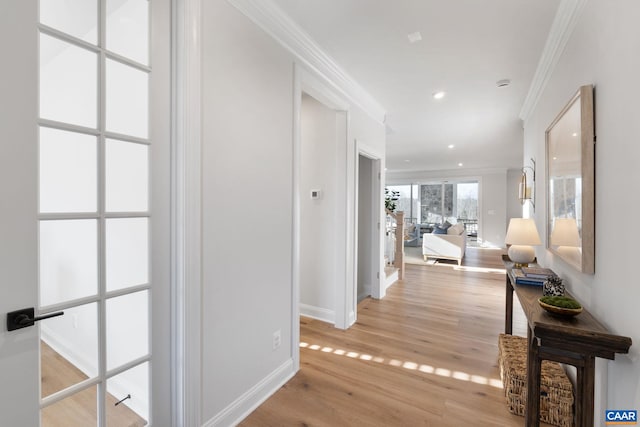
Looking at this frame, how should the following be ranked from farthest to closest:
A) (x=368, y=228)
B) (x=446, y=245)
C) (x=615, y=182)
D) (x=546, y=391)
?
1. (x=446, y=245)
2. (x=368, y=228)
3. (x=546, y=391)
4. (x=615, y=182)

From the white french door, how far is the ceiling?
119 centimetres

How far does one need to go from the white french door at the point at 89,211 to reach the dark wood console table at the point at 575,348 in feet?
6.02

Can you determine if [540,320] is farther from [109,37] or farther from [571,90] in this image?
[109,37]

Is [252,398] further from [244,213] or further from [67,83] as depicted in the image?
[67,83]

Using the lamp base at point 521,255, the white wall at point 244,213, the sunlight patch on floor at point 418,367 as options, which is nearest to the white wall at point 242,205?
the white wall at point 244,213

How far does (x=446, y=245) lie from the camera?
6.80 m

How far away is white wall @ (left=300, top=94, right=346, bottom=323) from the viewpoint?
3.26 metres

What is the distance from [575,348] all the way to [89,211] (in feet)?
7.08

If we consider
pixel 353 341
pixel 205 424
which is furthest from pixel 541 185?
pixel 205 424

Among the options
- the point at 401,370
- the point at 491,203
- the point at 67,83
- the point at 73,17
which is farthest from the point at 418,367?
the point at 491,203

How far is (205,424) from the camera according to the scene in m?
1.57

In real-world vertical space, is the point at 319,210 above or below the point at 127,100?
below

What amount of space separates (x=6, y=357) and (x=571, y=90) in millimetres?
3097

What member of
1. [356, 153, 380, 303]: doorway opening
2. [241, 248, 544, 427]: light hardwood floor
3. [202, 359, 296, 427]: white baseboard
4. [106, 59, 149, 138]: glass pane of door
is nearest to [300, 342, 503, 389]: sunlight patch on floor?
[241, 248, 544, 427]: light hardwood floor
